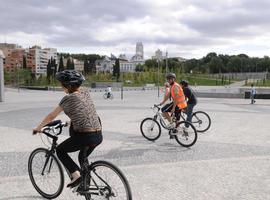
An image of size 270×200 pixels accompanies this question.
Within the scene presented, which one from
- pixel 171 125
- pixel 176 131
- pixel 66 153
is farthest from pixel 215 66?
pixel 66 153

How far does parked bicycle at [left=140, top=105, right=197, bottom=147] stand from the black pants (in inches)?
164

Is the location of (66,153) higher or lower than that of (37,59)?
lower

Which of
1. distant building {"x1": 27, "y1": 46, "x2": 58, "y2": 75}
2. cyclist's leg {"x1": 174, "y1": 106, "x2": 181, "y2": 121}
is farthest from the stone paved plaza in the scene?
distant building {"x1": 27, "y1": 46, "x2": 58, "y2": 75}

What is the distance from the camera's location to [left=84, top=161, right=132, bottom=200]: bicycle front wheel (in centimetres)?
368

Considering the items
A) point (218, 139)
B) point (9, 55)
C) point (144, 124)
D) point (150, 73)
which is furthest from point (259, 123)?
point (9, 55)

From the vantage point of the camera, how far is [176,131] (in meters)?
8.15

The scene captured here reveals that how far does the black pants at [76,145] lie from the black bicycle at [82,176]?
128mm

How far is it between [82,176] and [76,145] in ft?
1.25

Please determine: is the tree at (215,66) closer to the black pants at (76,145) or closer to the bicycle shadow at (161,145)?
the bicycle shadow at (161,145)

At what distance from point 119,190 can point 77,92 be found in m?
1.21

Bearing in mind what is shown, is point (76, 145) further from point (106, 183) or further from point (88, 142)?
point (106, 183)

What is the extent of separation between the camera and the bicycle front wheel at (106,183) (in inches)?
145

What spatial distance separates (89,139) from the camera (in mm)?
3830

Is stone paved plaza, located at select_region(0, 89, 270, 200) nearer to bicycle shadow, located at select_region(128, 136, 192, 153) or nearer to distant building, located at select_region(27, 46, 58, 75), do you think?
bicycle shadow, located at select_region(128, 136, 192, 153)
